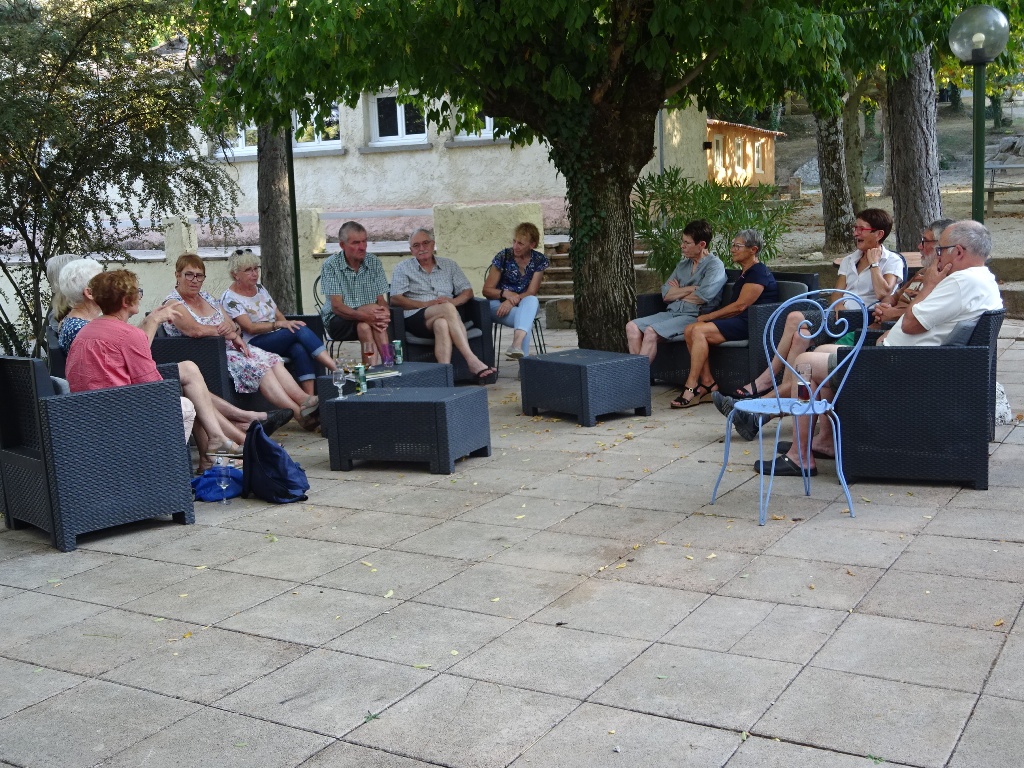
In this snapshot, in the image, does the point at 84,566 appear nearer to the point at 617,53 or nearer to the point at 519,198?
the point at 617,53

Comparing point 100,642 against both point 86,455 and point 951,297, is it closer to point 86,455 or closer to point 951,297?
point 86,455

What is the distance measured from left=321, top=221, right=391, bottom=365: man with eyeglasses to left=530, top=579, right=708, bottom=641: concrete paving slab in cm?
469

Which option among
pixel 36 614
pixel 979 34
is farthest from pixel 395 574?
pixel 979 34

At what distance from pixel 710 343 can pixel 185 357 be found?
3.47 meters

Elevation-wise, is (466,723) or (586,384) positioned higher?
(586,384)

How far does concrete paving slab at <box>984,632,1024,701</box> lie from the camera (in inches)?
130

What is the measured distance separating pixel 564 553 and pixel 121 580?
5.82 feet

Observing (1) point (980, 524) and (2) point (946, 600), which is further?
(1) point (980, 524)

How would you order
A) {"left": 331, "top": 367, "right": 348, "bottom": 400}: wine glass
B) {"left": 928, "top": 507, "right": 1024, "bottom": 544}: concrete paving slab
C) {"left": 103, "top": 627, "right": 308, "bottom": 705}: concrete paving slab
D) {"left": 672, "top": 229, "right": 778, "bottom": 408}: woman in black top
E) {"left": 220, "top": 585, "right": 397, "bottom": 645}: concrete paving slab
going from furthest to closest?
1. {"left": 672, "top": 229, "right": 778, "bottom": 408}: woman in black top
2. {"left": 331, "top": 367, "right": 348, "bottom": 400}: wine glass
3. {"left": 928, "top": 507, "right": 1024, "bottom": 544}: concrete paving slab
4. {"left": 220, "top": 585, "right": 397, "bottom": 645}: concrete paving slab
5. {"left": 103, "top": 627, "right": 308, "bottom": 705}: concrete paving slab

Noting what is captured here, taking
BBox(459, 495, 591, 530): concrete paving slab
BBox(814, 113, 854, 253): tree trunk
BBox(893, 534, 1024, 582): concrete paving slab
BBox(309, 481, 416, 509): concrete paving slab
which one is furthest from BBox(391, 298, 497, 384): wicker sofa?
BBox(814, 113, 854, 253): tree trunk

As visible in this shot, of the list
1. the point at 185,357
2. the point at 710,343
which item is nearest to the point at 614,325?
the point at 710,343

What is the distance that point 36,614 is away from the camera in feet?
14.3

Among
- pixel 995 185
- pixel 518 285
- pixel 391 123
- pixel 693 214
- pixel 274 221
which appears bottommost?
pixel 518 285

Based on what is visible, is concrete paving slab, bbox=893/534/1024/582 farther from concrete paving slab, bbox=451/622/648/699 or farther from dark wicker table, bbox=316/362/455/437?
dark wicker table, bbox=316/362/455/437
